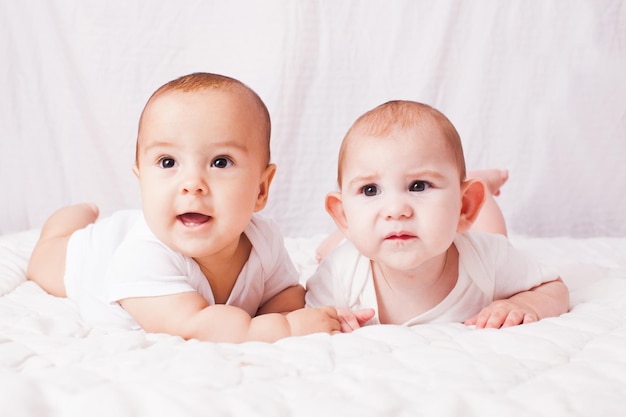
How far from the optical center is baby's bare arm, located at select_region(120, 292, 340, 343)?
111 centimetres

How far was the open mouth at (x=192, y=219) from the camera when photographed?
3.83 ft

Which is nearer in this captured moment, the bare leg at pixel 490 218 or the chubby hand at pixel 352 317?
the chubby hand at pixel 352 317

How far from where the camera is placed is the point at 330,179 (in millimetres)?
2355

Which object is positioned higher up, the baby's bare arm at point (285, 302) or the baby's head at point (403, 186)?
the baby's head at point (403, 186)

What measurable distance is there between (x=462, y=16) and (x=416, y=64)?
0.19 metres

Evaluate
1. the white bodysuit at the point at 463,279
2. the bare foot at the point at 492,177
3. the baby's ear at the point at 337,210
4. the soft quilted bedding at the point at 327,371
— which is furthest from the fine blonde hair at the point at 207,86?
the bare foot at the point at 492,177

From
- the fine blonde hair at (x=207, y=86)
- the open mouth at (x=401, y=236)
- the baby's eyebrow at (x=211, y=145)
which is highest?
the fine blonde hair at (x=207, y=86)

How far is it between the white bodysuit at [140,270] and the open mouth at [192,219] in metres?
0.07

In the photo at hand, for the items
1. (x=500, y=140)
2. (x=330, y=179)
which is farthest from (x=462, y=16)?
(x=330, y=179)

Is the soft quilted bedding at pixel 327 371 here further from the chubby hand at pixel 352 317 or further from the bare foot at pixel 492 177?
the bare foot at pixel 492 177

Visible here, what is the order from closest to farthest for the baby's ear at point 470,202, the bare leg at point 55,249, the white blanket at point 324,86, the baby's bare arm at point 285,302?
the baby's ear at point 470,202 → the baby's bare arm at point 285,302 → the bare leg at point 55,249 → the white blanket at point 324,86

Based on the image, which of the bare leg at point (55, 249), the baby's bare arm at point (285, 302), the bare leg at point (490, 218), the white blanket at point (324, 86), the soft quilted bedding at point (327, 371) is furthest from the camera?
the white blanket at point (324, 86)

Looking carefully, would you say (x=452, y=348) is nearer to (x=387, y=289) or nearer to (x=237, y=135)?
(x=387, y=289)

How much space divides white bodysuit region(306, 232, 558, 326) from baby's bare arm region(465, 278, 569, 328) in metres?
0.03
